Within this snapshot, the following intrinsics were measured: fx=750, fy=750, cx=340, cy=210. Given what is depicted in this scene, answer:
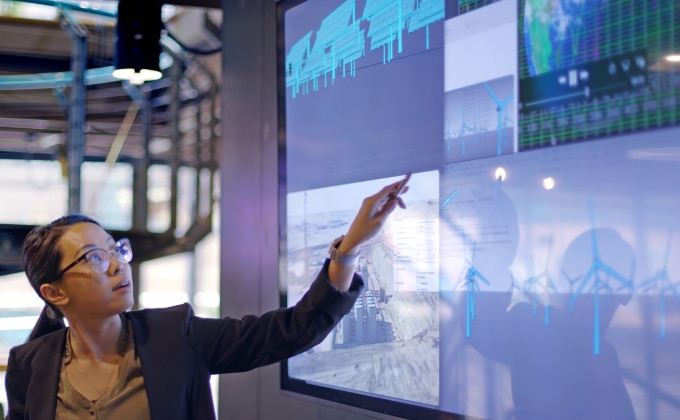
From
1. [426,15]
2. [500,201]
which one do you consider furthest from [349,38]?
[500,201]

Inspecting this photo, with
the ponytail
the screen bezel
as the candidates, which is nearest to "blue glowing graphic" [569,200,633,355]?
the screen bezel

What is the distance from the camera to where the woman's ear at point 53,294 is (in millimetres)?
1851

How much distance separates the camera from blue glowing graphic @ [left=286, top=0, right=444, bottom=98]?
1844mm

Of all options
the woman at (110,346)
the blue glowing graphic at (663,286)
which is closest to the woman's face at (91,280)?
the woman at (110,346)

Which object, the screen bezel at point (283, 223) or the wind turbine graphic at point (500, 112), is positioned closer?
the wind turbine graphic at point (500, 112)

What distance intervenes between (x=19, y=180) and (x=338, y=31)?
383 cm

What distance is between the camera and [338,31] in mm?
2115

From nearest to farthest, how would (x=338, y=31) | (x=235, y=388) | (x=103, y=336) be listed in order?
1. (x=103, y=336)
2. (x=338, y=31)
3. (x=235, y=388)

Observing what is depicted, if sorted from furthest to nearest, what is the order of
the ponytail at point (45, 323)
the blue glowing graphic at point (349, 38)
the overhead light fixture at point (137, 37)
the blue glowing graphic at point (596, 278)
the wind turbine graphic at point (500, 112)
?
the overhead light fixture at point (137, 37), the ponytail at point (45, 323), the blue glowing graphic at point (349, 38), the wind turbine graphic at point (500, 112), the blue glowing graphic at point (596, 278)

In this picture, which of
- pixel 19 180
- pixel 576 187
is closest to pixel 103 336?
pixel 576 187

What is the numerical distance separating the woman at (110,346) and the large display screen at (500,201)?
1.12 ft

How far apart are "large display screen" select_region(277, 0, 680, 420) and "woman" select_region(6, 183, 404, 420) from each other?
340 millimetres

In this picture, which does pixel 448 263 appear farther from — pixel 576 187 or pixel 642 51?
pixel 642 51

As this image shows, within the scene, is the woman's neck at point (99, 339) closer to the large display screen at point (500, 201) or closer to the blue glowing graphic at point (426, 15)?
the large display screen at point (500, 201)
